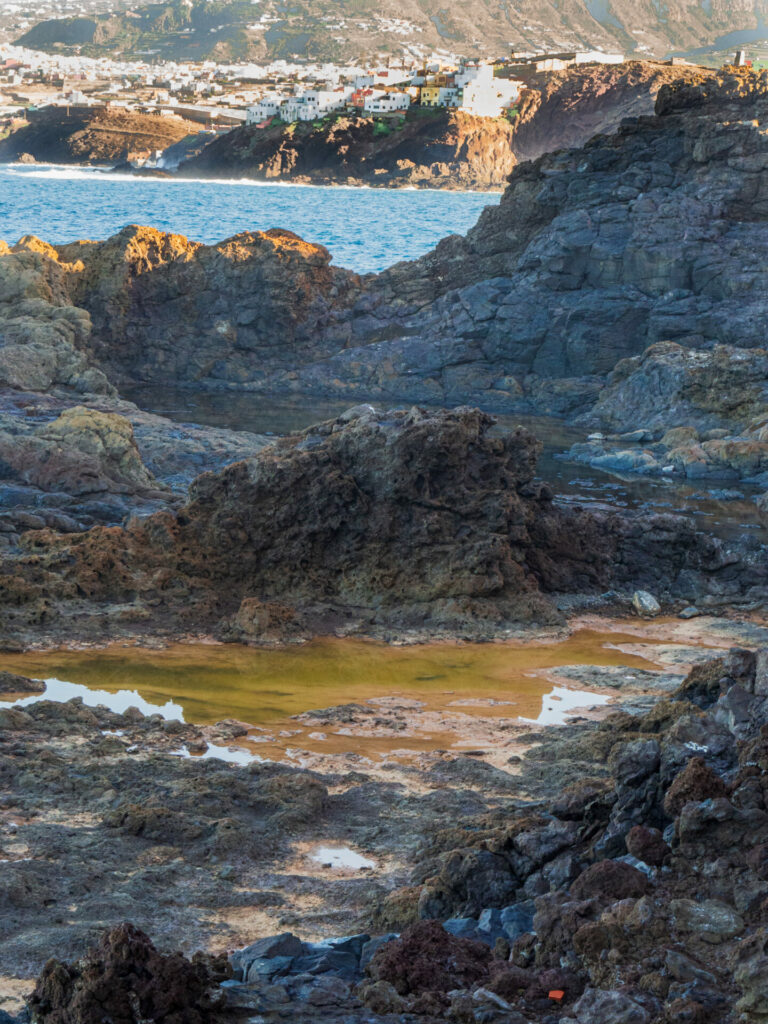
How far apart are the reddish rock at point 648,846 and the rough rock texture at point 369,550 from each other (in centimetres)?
697

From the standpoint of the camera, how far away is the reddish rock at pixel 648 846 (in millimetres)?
5270

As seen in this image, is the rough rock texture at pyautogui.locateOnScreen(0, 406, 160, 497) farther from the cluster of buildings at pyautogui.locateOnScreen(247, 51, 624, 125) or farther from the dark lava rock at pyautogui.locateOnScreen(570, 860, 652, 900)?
the cluster of buildings at pyautogui.locateOnScreen(247, 51, 624, 125)

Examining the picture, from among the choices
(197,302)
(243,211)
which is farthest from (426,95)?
(197,302)

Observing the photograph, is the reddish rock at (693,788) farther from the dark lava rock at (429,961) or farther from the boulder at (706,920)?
the dark lava rock at (429,961)

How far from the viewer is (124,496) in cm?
1587

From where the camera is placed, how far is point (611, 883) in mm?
5117

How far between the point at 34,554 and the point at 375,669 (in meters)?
4.21

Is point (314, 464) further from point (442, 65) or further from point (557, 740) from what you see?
point (442, 65)

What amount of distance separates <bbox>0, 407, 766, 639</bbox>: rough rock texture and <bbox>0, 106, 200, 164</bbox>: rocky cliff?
94381 millimetres

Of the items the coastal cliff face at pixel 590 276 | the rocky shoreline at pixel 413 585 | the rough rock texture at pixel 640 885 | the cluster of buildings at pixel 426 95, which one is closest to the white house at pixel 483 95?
the cluster of buildings at pixel 426 95

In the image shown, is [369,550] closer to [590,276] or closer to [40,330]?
[40,330]

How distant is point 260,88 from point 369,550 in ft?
335

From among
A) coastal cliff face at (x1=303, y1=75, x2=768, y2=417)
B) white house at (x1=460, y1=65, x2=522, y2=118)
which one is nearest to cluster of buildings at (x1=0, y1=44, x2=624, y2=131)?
white house at (x1=460, y1=65, x2=522, y2=118)

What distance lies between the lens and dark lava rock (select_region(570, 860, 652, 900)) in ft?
16.6
